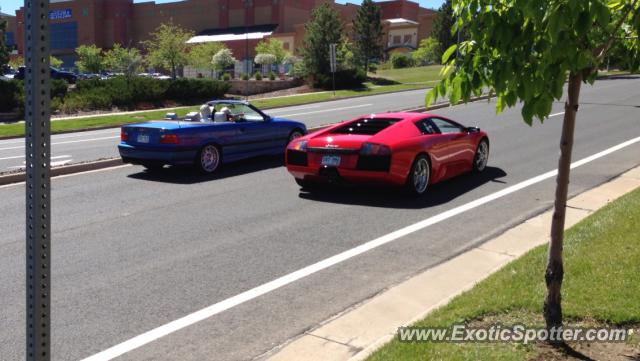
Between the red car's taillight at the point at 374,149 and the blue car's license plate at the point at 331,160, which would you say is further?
the blue car's license plate at the point at 331,160

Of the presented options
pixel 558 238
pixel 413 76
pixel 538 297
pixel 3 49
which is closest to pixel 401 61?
pixel 413 76

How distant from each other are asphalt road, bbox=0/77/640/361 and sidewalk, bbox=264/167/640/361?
8.2 inches

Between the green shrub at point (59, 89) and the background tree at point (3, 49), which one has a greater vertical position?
the background tree at point (3, 49)

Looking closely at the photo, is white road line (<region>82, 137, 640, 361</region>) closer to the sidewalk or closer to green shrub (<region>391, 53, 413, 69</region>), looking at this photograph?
the sidewalk

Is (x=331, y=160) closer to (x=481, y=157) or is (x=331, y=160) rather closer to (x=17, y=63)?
(x=481, y=157)

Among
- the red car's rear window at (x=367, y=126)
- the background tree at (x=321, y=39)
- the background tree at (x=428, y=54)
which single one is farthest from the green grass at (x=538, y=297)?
the background tree at (x=428, y=54)

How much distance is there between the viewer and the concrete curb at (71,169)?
37.5 ft

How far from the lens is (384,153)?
930 cm

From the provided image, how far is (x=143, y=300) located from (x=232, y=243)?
1.89 m

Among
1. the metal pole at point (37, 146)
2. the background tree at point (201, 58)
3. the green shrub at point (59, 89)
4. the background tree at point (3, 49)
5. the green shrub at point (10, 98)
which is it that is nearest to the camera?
the metal pole at point (37, 146)

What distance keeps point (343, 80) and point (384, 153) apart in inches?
1536

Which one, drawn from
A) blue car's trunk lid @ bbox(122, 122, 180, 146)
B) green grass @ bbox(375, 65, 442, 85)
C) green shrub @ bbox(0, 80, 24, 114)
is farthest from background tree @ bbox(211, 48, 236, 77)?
blue car's trunk lid @ bbox(122, 122, 180, 146)

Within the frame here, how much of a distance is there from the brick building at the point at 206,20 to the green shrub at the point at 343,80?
44.7m

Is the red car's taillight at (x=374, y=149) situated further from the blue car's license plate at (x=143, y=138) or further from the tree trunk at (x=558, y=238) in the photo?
the tree trunk at (x=558, y=238)
